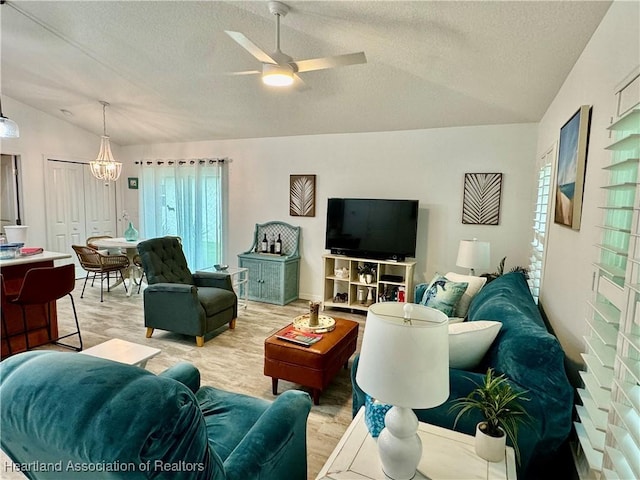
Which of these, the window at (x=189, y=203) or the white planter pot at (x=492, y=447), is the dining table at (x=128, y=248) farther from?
the white planter pot at (x=492, y=447)

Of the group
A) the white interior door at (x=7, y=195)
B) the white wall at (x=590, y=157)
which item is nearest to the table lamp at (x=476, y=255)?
the white wall at (x=590, y=157)

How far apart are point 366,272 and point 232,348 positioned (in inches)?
77.8

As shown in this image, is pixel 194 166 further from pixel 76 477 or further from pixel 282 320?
pixel 76 477

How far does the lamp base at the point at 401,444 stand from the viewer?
1.20 m

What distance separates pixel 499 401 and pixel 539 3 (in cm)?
214

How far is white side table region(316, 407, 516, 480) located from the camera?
50.3 inches

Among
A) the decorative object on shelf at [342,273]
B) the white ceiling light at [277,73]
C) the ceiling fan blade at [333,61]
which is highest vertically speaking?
the ceiling fan blade at [333,61]

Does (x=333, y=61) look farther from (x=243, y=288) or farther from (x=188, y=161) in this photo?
(x=188, y=161)

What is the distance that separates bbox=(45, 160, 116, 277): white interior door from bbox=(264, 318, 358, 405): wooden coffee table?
5345 mm

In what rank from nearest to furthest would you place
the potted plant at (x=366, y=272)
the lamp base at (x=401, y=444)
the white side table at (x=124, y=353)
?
the lamp base at (x=401, y=444)
the white side table at (x=124, y=353)
the potted plant at (x=366, y=272)

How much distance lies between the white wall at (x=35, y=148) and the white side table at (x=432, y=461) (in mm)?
6479

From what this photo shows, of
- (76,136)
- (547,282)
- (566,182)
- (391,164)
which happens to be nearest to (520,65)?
(566,182)

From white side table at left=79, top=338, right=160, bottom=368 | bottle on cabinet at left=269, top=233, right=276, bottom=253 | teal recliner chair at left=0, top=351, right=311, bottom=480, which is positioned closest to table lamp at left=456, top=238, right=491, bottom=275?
bottle on cabinet at left=269, top=233, right=276, bottom=253

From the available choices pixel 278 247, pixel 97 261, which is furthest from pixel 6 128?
pixel 278 247
